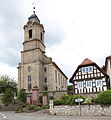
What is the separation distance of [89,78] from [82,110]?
1468 centimetres

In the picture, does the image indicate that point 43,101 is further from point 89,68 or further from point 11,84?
point 11,84

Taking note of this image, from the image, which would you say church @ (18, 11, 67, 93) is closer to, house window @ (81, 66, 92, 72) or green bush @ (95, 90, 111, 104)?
house window @ (81, 66, 92, 72)

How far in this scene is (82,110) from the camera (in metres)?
26.0

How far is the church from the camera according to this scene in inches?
2201

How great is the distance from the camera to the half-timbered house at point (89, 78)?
3922 cm

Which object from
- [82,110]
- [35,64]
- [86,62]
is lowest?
[82,110]

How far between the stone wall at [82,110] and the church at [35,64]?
27.0m

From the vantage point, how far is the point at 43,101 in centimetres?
3988

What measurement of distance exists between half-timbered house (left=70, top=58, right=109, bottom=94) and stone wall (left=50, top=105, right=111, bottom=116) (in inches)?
515

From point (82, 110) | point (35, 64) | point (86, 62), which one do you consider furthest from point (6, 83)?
point (82, 110)

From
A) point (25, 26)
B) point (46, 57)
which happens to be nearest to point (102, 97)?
point (46, 57)

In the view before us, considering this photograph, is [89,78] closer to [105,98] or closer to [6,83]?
[105,98]

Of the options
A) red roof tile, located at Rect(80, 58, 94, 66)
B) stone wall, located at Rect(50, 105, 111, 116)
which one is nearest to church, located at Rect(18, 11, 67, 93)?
red roof tile, located at Rect(80, 58, 94, 66)

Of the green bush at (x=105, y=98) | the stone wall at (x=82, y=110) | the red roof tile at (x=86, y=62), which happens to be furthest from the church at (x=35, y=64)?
the green bush at (x=105, y=98)
